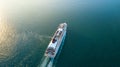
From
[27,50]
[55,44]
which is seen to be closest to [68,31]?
[55,44]

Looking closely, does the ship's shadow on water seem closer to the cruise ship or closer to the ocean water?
the ocean water

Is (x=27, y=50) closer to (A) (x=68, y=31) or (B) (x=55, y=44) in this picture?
(B) (x=55, y=44)

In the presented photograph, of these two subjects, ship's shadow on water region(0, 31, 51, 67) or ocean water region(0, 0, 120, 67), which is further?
ocean water region(0, 0, 120, 67)

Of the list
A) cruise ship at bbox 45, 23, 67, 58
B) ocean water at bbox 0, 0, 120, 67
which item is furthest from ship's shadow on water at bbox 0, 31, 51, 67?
cruise ship at bbox 45, 23, 67, 58

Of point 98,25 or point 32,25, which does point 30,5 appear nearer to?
point 32,25

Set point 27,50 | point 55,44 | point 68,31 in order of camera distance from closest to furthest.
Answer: point 55,44, point 27,50, point 68,31

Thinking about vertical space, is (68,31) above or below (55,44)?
above

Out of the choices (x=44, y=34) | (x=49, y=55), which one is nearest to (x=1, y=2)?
(x=44, y=34)

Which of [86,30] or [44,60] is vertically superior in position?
[86,30]
